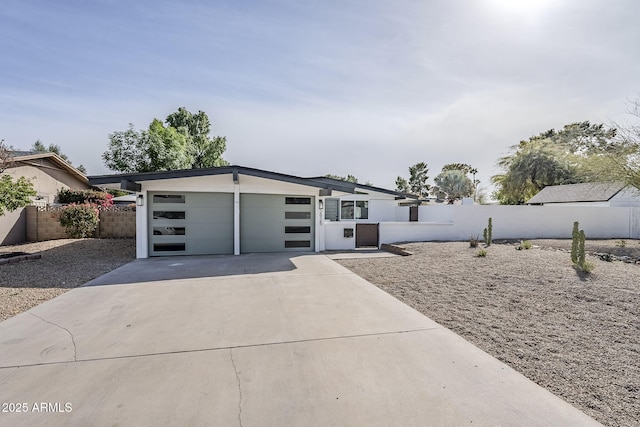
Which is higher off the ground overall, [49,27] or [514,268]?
[49,27]

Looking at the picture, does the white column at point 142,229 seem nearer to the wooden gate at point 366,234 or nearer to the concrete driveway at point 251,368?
the concrete driveway at point 251,368

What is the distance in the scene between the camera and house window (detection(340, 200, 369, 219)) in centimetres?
1719

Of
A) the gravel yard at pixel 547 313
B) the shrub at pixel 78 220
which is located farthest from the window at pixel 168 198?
the gravel yard at pixel 547 313

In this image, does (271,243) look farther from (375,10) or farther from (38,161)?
(38,161)

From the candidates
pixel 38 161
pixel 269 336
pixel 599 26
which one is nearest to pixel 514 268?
pixel 269 336

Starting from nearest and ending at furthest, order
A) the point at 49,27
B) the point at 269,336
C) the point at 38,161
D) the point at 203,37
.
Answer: the point at 269,336
the point at 49,27
the point at 203,37
the point at 38,161

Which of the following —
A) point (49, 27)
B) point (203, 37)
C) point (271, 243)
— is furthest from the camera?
point (271, 243)

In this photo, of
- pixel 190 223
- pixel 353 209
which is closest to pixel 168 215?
pixel 190 223

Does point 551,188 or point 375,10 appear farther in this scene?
point 551,188

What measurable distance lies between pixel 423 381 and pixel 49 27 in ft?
39.2

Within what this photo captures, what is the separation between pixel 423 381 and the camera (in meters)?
2.71

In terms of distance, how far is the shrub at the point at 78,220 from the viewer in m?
11.8

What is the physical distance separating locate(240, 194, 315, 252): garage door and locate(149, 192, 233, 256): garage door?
587mm

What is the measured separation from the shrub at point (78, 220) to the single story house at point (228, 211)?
439cm
